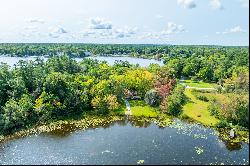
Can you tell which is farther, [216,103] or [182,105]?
[182,105]

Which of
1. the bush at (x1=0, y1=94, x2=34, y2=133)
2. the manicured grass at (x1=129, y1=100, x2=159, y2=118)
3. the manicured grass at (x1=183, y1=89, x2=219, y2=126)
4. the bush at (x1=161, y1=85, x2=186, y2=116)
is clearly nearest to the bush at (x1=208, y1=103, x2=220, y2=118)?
the manicured grass at (x1=183, y1=89, x2=219, y2=126)

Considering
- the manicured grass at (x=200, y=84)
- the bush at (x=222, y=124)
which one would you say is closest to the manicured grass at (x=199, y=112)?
the bush at (x=222, y=124)

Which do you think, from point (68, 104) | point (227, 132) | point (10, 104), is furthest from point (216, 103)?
point (10, 104)

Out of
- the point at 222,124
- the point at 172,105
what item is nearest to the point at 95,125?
the point at 172,105

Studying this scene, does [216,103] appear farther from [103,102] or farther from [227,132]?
[103,102]

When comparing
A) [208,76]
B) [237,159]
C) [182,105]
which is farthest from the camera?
[208,76]

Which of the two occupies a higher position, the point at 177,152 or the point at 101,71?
the point at 101,71

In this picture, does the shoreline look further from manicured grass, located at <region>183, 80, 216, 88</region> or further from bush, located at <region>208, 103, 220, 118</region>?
manicured grass, located at <region>183, 80, 216, 88</region>
